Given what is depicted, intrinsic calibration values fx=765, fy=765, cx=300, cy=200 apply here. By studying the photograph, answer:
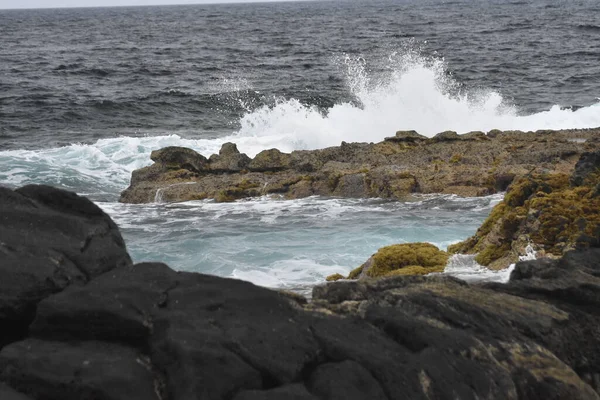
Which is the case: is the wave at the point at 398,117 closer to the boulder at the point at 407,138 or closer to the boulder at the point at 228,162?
the boulder at the point at 407,138

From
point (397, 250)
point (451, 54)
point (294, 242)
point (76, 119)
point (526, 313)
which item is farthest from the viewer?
point (451, 54)

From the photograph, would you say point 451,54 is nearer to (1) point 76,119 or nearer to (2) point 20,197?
(1) point 76,119

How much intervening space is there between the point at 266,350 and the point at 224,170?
13.4 metres

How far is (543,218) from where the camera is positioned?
9.38 metres

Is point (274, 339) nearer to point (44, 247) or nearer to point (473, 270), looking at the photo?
point (44, 247)

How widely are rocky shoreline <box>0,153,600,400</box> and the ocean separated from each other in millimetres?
3072

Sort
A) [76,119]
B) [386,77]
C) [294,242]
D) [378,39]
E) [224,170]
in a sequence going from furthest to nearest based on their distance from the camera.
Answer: [378,39] < [386,77] < [76,119] < [224,170] < [294,242]

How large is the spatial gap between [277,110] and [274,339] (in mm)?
23375

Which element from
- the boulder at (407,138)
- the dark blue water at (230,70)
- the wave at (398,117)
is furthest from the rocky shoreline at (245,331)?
the dark blue water at (230,70)

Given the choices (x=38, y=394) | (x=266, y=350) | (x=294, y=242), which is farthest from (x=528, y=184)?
(x=38, y=394)

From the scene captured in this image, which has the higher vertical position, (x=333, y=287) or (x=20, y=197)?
(x=20, y=197)

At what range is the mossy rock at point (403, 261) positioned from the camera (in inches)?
379

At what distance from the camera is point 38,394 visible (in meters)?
4.31

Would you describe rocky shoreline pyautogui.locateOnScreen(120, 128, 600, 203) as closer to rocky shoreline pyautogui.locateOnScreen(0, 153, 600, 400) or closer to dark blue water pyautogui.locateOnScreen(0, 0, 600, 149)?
rocky shoreline pyautogui.locateOnScreen(0, 153, 600, 400)
